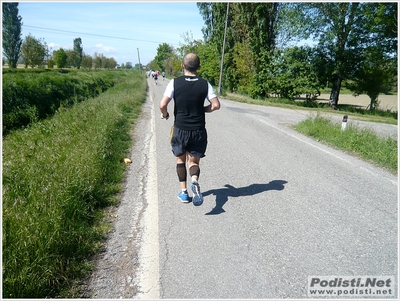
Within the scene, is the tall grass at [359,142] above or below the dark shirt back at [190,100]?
below

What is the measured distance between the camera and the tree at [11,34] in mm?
45312

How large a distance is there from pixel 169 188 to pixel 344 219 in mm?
2522

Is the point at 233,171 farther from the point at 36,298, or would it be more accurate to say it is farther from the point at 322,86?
the point at 322,86

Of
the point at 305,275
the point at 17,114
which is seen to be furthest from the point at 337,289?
the point at 17,114

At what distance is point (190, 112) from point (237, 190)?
1.55 metres

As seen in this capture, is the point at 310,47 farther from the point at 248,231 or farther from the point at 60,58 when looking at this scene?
the point at 60,58

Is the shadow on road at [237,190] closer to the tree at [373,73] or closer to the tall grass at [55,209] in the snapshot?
the tall grass at [55,209]

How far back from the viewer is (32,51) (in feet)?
144

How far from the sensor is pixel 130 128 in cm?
967

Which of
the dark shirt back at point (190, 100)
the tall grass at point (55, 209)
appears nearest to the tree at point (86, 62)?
the tall grass at point (55, 209)

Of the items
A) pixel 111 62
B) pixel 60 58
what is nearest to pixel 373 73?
pixel 60 58

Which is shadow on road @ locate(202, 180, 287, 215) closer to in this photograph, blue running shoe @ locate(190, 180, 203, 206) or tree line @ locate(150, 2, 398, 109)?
blue running shoe @ locate(190, 180, 203, 206)

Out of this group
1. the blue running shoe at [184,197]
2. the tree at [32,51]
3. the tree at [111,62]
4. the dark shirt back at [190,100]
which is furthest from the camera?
the tree at [111,62]

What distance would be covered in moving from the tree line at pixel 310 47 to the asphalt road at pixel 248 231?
1956 cm
